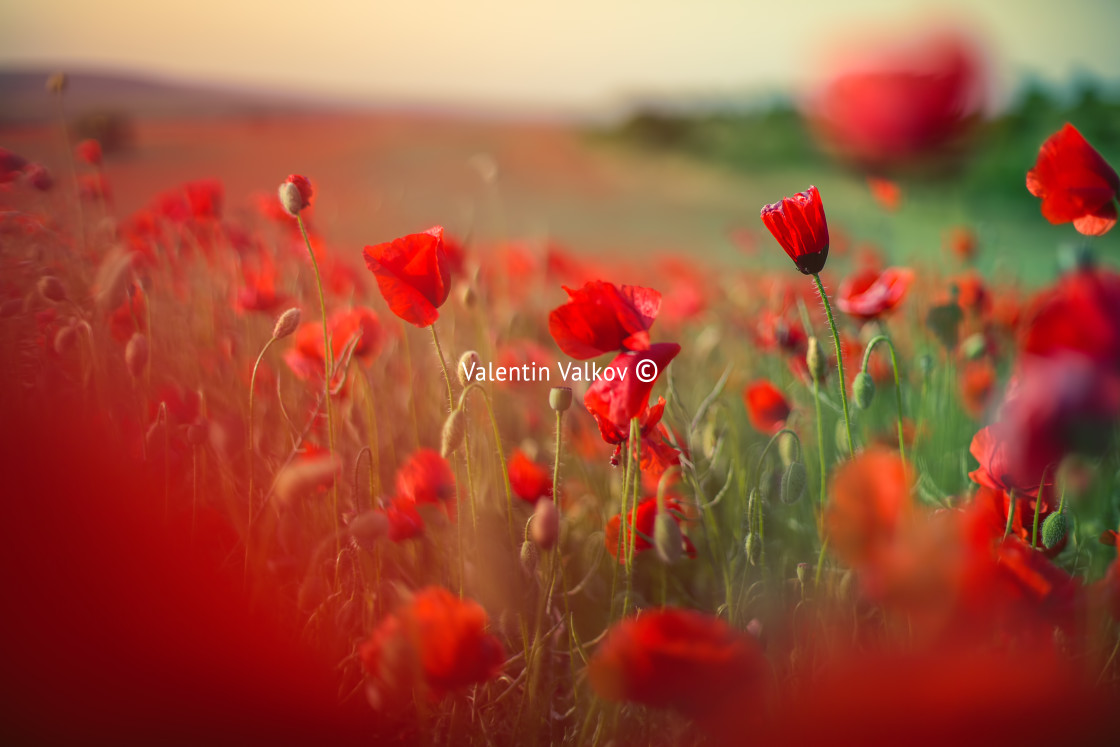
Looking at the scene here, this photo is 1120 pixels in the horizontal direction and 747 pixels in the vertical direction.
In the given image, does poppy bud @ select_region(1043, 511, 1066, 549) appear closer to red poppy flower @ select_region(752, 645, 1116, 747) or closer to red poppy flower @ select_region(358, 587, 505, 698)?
red poppy flower @ select_region(752, 645, 1116, 747)

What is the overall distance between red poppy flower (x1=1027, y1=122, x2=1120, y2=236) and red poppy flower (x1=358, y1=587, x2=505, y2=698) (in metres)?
0.56

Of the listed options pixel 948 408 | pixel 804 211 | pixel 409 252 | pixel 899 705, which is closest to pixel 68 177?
pixel 409 252

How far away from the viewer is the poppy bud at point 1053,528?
1.85 feet

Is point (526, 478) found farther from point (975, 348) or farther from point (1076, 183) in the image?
point (975, 348)

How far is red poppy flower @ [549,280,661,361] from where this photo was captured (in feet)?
1.58

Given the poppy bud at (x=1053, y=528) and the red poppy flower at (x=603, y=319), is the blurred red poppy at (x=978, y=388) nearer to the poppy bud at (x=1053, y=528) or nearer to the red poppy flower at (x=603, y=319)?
the poppy bud at (x=1053, y=528)

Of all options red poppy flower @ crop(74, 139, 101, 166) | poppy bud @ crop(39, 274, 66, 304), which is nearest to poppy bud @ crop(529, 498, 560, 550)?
poppy bud @ crop(39, 274, 66, 304)

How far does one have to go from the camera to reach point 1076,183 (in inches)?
21.8

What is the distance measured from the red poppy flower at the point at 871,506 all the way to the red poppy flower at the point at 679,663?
79mm

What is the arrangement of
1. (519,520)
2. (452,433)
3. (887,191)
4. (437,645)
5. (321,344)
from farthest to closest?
(887,191) < (519,520) < (321,344) < (452,433) < (437,645)

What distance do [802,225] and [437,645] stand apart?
402 mm

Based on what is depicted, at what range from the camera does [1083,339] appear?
32 centimetres

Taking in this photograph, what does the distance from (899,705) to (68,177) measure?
1.14 metres

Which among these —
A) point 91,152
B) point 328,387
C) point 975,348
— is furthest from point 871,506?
point 91,152
